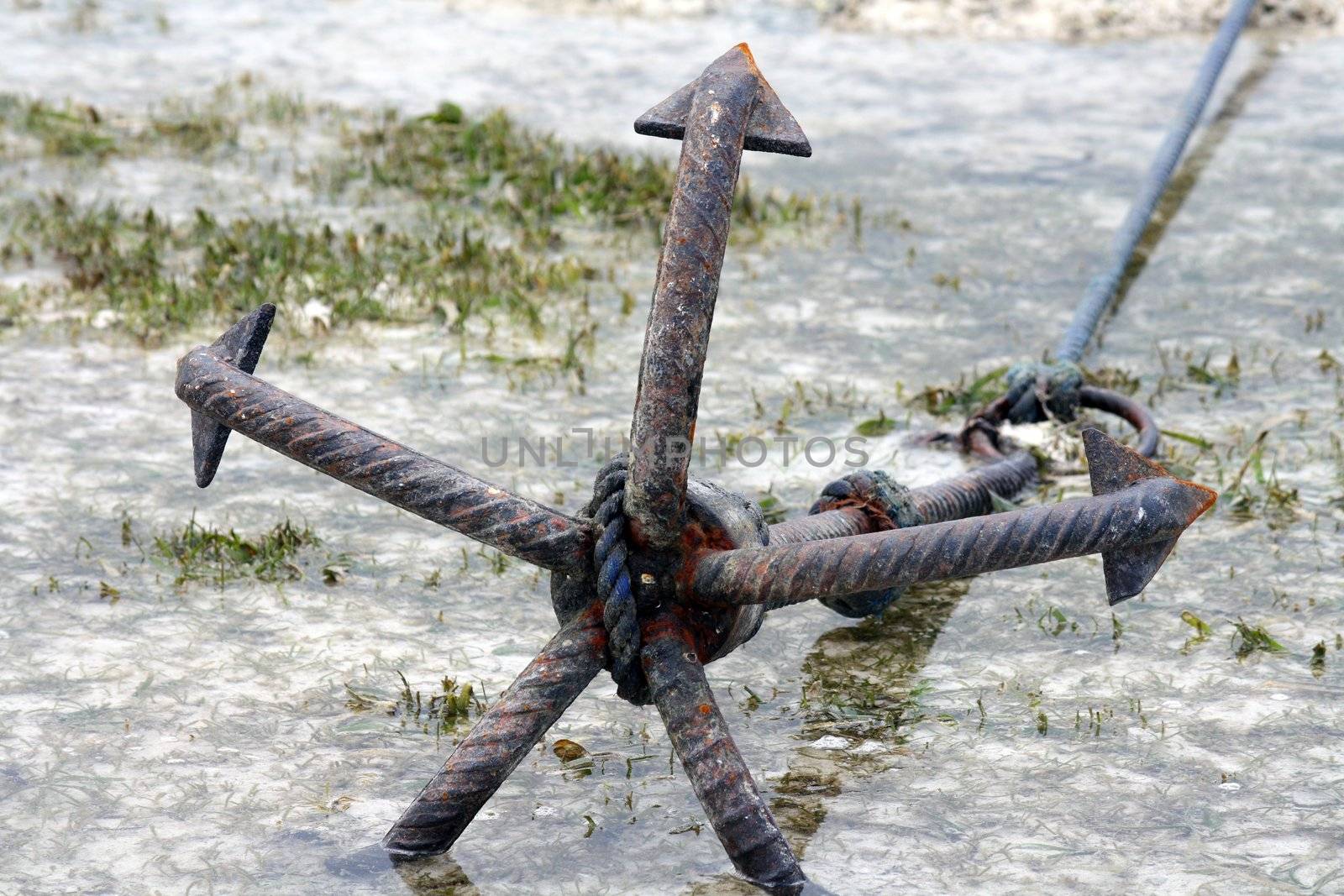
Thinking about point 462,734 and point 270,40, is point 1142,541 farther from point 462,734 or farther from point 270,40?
point 270,40

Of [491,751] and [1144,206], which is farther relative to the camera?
[1144,206]

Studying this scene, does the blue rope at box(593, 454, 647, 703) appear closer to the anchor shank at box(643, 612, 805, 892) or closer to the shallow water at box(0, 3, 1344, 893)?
the anchor shank at box(643, 612, 805, 892)

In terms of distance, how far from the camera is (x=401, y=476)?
2.39m

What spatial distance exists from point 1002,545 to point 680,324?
574 millimetres

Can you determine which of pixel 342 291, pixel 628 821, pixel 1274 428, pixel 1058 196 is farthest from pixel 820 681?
pixel 1058 196

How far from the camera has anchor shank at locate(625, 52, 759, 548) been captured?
2348 mm

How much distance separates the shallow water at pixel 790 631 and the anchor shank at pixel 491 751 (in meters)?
0.07

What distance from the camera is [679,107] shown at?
99.0 inches

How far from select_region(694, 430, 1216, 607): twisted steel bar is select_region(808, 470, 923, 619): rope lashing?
0.56m

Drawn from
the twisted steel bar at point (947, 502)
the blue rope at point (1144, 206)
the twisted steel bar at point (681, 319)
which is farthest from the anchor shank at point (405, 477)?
the blue rope at point (1144, 206)

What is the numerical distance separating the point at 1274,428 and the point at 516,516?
8.21ft


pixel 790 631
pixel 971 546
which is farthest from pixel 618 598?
pixel 790 631

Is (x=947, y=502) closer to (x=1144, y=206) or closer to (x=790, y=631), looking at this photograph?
(x=790, y=631)

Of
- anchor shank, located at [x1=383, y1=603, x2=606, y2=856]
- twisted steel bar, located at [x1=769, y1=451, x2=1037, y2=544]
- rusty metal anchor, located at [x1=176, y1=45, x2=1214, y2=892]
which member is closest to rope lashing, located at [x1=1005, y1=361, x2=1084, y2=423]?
twisted steel bar, located at [x1=769, y1=451, x2=1037, y2=544]
